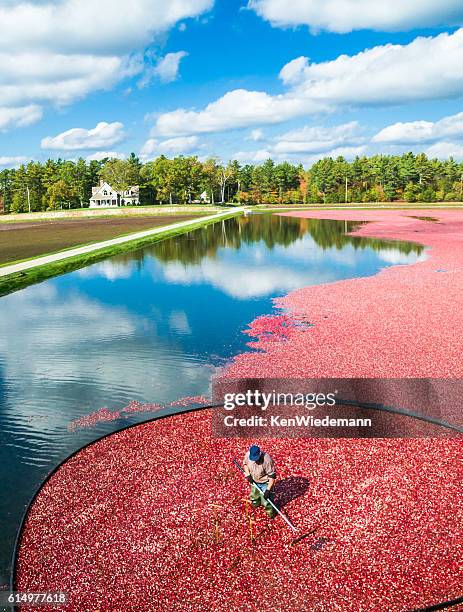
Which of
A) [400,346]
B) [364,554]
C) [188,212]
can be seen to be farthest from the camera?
[188,212]

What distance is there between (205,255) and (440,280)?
20906 mm

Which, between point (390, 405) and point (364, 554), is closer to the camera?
point (364, 554)

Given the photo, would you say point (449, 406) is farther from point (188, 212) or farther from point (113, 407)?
point (188, 212)

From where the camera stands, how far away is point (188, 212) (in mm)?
117438

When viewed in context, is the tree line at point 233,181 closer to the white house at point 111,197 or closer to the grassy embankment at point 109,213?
the white house at point 111,197

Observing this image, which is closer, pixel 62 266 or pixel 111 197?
pixel 62 266

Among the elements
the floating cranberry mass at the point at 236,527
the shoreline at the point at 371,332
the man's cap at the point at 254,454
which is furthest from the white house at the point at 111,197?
the man's cap at the point at 254,454

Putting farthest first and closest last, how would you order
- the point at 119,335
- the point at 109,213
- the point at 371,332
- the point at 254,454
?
the point at 109,213 < the point at 119,335 < the point at 371,332 < the point at 254,454

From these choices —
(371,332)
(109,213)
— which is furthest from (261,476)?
(109,213)

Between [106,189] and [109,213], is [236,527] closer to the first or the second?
[109,213]

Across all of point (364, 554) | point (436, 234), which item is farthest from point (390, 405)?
point (436, 234)

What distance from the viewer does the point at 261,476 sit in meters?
8.13

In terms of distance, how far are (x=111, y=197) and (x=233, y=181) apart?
39.2 metres

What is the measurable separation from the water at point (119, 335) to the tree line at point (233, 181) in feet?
322
